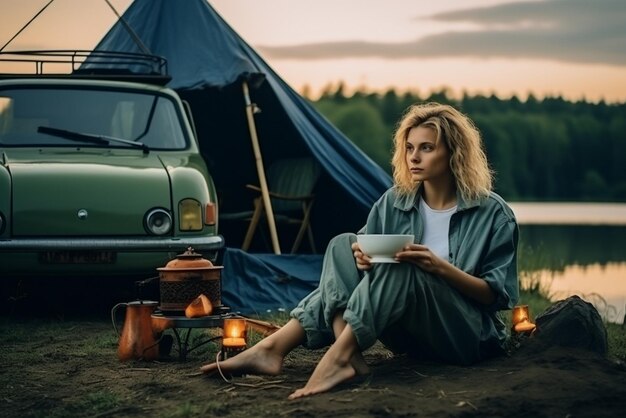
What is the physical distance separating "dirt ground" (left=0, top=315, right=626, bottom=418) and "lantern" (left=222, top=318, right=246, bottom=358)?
8.8 inches

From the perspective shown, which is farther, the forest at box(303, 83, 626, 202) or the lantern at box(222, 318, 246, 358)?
the forest at box(303, 83, 626, 202)

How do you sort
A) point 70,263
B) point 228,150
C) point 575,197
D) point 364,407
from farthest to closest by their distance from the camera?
1. point 575,197
2. point 228,150
3. point 70,263
4. point 364,407

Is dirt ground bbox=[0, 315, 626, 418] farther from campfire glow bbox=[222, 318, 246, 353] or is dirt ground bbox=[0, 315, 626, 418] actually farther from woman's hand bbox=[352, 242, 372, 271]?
woman's hand bbox=[352, 242, 372, 271]

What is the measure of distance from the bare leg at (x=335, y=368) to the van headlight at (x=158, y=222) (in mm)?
2852

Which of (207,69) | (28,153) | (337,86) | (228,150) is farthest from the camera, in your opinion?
(337,86)

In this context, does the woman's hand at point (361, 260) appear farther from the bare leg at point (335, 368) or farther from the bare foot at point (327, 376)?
the bare foot at point (327, 376)

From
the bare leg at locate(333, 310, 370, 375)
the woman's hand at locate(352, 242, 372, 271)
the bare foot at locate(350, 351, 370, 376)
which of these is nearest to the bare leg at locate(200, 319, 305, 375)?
the bare leg at locate(333, 310, 370, 375)

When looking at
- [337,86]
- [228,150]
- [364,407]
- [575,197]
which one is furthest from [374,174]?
[337,86]

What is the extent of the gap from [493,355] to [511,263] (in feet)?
1.51

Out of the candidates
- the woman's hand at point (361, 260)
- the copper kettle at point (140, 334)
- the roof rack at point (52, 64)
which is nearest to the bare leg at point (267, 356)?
the woman's hand at point (361, 260)

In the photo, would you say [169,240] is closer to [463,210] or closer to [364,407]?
[463,210]

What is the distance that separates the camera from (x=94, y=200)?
6789mm

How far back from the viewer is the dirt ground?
3.78m

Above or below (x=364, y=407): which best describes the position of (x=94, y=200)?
above
